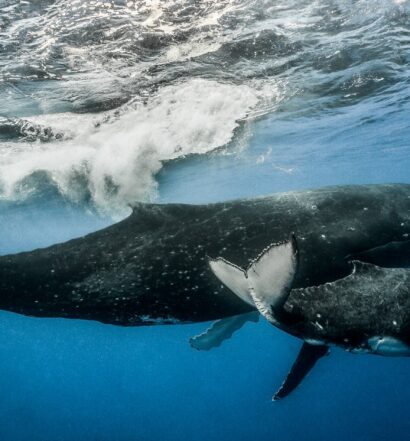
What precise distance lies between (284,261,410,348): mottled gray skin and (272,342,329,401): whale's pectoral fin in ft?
7.36

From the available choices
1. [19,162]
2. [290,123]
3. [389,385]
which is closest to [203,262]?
[19,162]

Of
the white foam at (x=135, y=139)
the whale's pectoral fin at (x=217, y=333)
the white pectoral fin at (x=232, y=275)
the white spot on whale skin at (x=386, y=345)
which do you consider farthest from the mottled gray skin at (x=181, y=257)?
the white foam at (x=135, y=139)

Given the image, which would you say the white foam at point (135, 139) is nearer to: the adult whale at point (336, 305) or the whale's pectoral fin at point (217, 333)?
the whale's pectoral fin at point (217, 333)

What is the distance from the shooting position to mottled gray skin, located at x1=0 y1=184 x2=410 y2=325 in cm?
436

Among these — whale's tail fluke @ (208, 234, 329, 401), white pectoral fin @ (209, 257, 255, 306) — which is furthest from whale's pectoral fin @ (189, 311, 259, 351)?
white pectoral fin @ (209, 257, 255, 306)

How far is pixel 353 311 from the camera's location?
10.0 ft

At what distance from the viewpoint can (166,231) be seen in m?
4.70

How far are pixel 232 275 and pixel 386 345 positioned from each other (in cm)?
145

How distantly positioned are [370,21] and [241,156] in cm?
1648

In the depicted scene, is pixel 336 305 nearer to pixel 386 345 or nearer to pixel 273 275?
pixel 386 345

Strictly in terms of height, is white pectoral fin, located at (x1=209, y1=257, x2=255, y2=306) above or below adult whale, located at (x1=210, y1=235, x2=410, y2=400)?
above

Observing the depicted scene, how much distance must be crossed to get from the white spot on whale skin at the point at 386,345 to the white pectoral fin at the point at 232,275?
1090 millimetres

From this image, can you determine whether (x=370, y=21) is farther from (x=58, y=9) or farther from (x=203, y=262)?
(x=203, y=262)

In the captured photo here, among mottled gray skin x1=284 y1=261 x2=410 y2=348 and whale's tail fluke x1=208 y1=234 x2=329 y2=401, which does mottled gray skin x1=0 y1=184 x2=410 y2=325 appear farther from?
whale's tail fluke x1=208 y1=234 x2=329 y2=401
